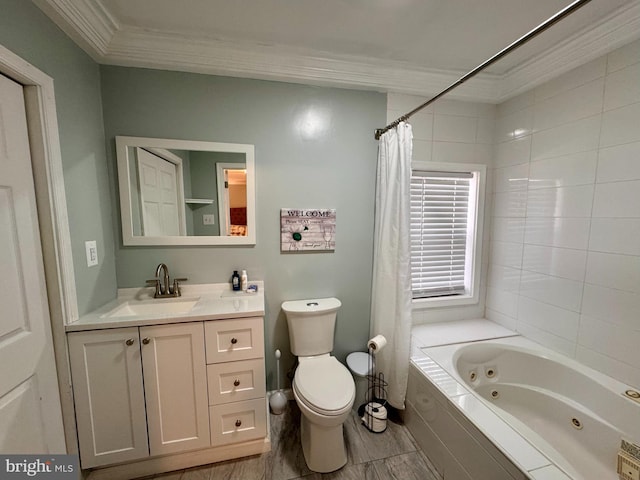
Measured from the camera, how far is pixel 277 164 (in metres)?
A: 1.76

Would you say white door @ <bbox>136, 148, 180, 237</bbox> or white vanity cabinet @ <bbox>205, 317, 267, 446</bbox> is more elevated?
white door @ <bbox>136, 148, 180, 237</bbox>

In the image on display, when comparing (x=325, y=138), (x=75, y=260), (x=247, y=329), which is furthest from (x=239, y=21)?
(x=247, y=329)

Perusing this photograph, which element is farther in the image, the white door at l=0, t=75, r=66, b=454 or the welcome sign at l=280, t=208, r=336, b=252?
the welcome sign at l=280, t=208, r=336, b=252

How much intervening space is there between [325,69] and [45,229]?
68.5 inches

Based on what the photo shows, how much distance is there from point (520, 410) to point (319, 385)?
1.40 meters

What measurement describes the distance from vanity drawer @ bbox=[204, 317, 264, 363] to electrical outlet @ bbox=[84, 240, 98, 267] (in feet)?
2.42

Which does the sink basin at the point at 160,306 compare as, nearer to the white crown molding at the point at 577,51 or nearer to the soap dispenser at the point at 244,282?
the soap dispenser at the point at 244,282

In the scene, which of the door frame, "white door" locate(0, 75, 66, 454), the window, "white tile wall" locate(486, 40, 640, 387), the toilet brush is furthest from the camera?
the window

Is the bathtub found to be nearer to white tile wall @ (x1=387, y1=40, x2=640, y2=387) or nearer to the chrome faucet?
white tile wall @ (x1=387, y1=40, x2=640, y2=387)

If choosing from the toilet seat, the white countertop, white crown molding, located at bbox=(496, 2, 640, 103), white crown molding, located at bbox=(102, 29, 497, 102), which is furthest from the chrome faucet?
white crown molding, located at bbox=(496, 2, 640, 103)

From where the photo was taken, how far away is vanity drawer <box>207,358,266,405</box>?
1.40 metres

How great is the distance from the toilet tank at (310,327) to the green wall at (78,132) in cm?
111

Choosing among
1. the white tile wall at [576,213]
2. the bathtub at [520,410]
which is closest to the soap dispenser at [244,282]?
the bathtub at [520,410]

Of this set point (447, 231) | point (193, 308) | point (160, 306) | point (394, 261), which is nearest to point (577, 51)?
point (447, 231)
